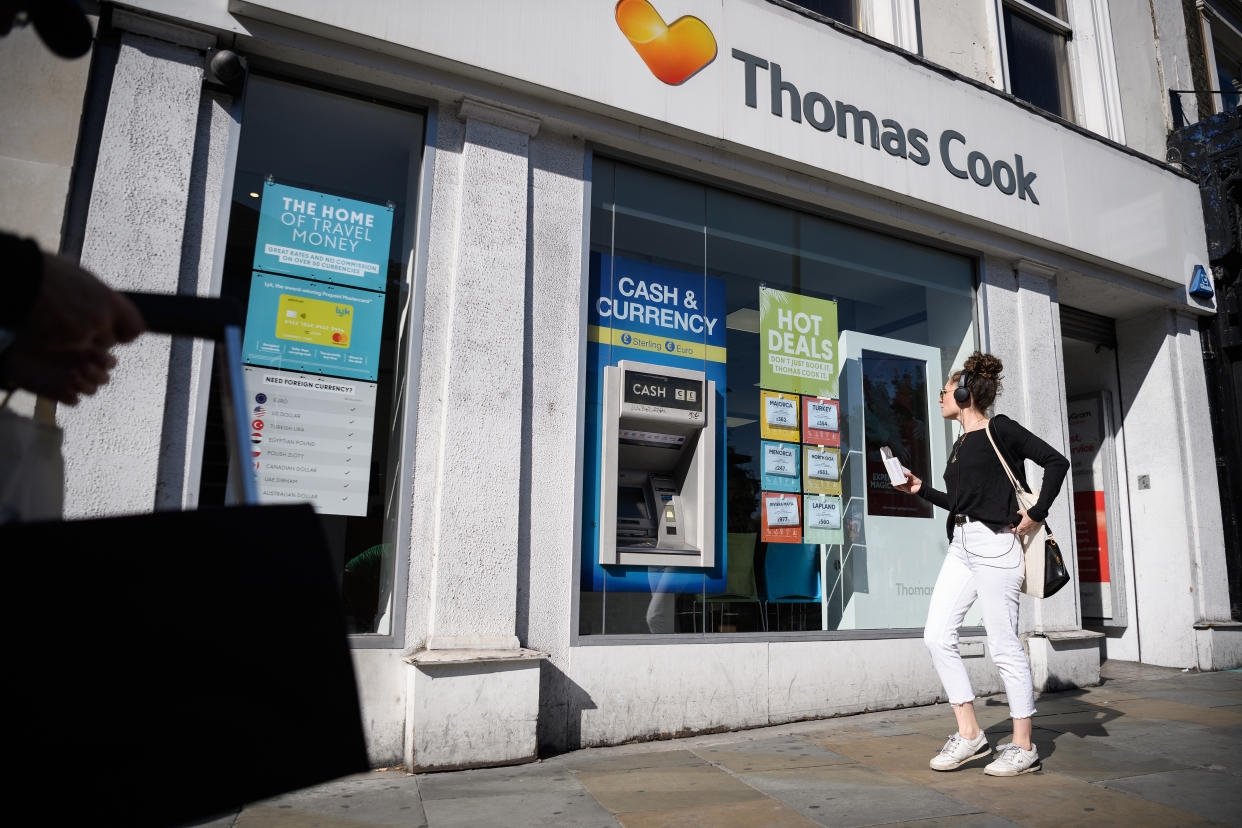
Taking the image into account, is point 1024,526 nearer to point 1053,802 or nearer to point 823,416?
point 1053,802

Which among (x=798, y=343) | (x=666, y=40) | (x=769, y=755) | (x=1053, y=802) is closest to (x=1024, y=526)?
(x=1053, y=802)

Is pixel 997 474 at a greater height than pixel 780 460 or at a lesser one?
lesser

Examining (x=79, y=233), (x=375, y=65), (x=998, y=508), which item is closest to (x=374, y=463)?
(x=79, y=233)

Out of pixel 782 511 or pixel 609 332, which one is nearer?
pixel 609 332

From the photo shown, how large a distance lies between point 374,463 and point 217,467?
76 centimetres

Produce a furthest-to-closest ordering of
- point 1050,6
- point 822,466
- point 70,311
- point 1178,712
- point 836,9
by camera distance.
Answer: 1. point 1050,6
2. point 836,9
3. point 822,466
4. point 1178,712
5. point 70,311

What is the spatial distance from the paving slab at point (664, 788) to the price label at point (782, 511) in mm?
1876

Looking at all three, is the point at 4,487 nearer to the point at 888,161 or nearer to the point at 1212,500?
the point at 888,161

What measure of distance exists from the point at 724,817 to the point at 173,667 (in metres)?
2.88

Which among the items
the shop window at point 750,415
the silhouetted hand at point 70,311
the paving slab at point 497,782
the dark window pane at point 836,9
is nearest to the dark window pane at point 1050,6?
the dark window pane at point 836,9

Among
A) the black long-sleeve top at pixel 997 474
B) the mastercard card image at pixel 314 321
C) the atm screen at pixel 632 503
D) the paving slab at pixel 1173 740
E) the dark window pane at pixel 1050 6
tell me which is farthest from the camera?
the dark window pane at pixel 1050 6

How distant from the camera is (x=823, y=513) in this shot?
5.89 m

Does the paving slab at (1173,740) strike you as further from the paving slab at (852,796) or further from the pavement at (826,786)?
the paving slab at (852,796)

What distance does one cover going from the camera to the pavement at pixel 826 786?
334cm
